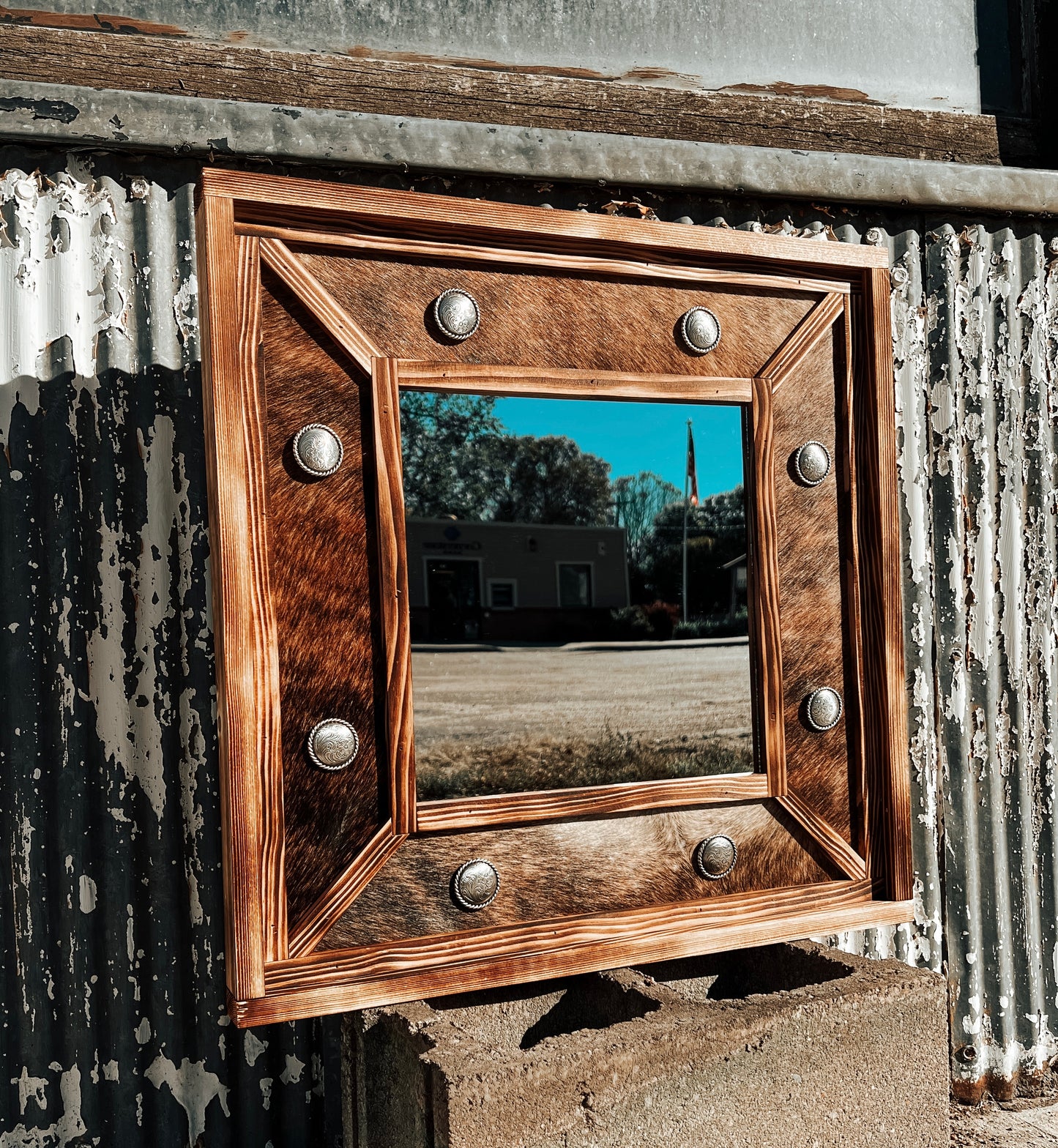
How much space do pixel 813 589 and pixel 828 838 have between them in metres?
0.50

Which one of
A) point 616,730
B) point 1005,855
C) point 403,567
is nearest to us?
point 403,567

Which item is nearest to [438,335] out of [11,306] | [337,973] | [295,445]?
[295,445]

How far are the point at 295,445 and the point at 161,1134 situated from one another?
1.48m

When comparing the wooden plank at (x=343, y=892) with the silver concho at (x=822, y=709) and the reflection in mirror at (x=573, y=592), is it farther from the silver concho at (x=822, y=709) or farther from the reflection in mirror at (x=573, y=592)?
the silver concho at (x=822, y=709)

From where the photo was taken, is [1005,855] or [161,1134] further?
[1005,855]

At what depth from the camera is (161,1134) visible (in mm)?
2082

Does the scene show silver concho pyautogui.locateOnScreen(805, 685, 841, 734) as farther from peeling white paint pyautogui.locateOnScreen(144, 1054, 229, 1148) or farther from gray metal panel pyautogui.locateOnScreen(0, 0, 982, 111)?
gray metal panel pyautogui.locateOnScreen(0, 0, 982, 111)

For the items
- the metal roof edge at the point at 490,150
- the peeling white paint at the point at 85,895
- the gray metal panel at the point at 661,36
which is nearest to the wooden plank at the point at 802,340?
the metal roof edge at the point at 490,150

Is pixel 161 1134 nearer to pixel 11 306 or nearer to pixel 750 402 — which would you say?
pixel 11 306

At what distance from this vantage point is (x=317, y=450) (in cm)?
166

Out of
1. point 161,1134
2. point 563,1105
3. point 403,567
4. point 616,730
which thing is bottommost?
point 161,1134

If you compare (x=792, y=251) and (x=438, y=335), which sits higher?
(x=792, y=251)

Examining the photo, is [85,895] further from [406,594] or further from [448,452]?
[448,452]

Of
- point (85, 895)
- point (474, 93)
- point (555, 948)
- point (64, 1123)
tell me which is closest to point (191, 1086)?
point (64, 1123)
